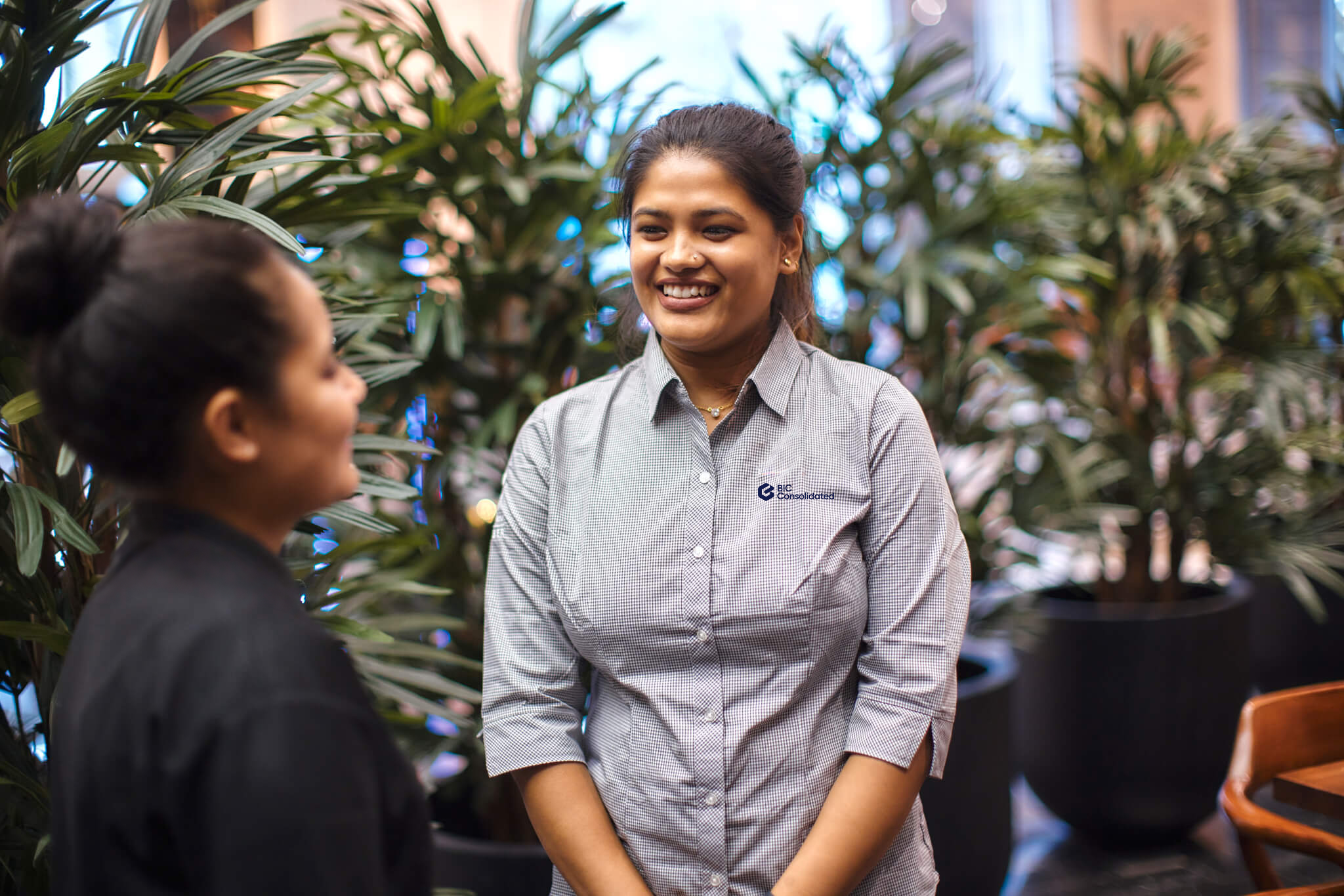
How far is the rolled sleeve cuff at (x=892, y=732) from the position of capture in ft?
3.77

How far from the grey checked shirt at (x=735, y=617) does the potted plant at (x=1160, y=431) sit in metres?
1.38

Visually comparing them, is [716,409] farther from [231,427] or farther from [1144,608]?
[1144,608]

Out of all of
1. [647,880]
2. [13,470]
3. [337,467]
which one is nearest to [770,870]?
[647,880]

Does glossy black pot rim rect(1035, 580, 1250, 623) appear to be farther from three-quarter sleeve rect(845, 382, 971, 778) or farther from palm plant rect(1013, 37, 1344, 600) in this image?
three-quarter sleeve rect(845, 382, 971, 778)

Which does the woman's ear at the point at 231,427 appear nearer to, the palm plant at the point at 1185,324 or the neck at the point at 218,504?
the neck at the point at 218,504

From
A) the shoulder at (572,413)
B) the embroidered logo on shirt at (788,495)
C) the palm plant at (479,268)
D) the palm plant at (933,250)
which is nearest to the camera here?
the embroidered logo on shirt at (788,495)

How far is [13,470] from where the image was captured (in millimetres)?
1417

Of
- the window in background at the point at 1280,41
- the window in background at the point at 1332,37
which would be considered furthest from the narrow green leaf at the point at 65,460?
the window in background at the point at 1332,37

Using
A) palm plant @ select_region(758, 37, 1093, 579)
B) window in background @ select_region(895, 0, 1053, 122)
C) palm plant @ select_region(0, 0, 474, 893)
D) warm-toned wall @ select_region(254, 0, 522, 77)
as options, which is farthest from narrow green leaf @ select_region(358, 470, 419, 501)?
window in background @ select_region(895, 0, 1053, 122)

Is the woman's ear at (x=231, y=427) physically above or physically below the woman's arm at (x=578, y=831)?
above

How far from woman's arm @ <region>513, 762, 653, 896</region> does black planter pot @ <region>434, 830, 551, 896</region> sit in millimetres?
645

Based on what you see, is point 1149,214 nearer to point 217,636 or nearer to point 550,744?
point 550,744

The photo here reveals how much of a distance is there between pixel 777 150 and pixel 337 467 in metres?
0.72

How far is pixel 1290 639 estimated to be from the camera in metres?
3.53
